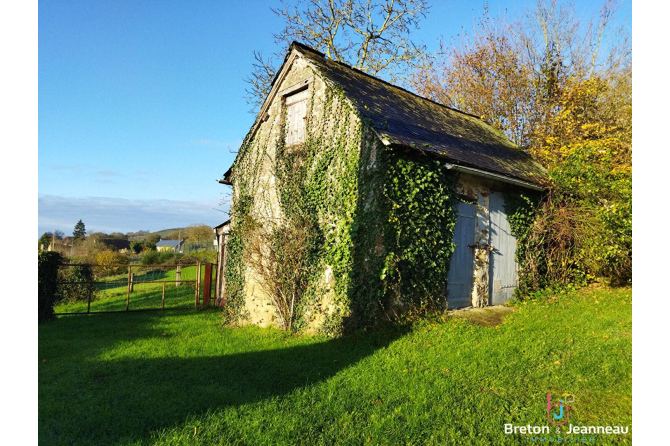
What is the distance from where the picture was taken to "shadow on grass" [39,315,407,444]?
13.2 ft

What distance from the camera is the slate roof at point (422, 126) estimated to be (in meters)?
8.38

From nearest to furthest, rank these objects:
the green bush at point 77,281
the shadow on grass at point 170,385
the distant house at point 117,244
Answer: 1. the shadow on grass at point 170,385
2. the green bush at point 77,281
3. the distant house at point 117,244

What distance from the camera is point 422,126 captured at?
32.6 feet

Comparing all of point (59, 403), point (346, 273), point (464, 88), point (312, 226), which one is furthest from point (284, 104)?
point (464, 88)

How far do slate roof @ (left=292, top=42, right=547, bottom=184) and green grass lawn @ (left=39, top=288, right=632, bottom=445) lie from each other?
3.81m

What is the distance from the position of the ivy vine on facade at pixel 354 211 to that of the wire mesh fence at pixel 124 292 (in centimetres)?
297

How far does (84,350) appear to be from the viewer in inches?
280

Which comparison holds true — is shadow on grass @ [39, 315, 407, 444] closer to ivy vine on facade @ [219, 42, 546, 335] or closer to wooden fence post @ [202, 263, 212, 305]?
ivy vine on facade @ [219, 42, 546, 335]

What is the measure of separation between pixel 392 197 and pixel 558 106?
1447cm

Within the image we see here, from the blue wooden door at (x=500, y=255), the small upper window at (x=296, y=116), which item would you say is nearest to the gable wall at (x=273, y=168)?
the small upper window at (x=296, y=116)

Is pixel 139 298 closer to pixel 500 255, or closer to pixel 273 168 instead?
pixel 273 168

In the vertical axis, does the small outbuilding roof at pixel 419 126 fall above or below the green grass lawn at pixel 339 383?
above

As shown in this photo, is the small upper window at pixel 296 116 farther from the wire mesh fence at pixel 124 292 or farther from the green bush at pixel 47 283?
the green bush at pixel 47 283

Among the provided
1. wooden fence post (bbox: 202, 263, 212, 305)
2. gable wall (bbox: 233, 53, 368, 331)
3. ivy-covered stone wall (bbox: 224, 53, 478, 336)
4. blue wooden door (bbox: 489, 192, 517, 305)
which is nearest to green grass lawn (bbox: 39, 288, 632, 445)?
ivy-covered stone wall (bbox: 224, 53, 478, 336)
